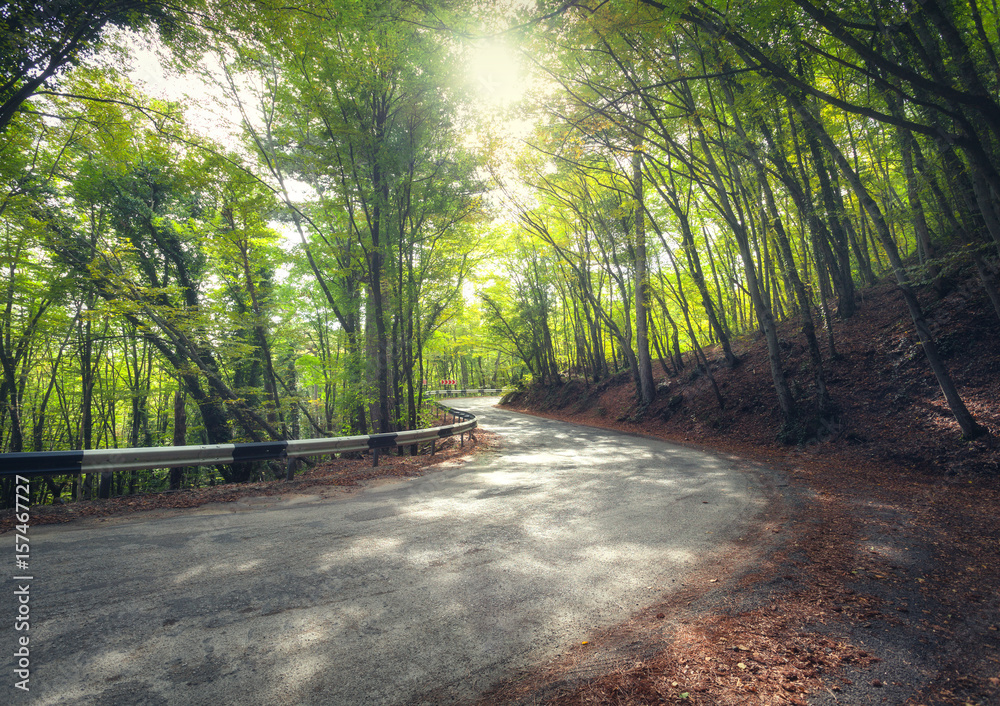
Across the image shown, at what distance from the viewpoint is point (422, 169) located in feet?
38.5

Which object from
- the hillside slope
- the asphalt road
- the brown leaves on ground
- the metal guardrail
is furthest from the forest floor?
the metal guardrail

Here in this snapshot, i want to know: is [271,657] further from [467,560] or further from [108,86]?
[108,86]

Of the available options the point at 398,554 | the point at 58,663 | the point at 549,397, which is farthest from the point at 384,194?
the point at 549,397

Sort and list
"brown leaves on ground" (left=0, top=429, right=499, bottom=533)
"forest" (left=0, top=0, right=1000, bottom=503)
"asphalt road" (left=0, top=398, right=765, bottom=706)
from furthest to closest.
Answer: "forest" (left=0, top=0, right=1000, bottom=503) → "brown leaves on ground" (left=0, top=429, right=499, bottom=533) → "asphalt road" (left=0, top=398, right=765, bottom=706)

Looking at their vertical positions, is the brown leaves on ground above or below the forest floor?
above

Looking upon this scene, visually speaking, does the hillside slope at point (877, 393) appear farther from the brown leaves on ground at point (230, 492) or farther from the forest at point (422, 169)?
the brown leaves on ground at point (230, 492)

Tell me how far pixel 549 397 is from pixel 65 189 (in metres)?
21.3

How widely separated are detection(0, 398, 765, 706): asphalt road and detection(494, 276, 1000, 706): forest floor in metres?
0.44

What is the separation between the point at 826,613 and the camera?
2.59m

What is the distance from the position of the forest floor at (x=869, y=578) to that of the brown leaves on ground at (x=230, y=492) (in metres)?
5.23

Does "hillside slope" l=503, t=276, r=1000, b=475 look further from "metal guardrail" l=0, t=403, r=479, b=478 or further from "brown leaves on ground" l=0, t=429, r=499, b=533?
"metal guardrail" l=0, t=403, r=479, b=478

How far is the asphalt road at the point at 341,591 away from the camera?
1.96 meters

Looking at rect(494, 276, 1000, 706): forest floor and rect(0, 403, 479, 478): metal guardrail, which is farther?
rect(0, 403, 479, 478): metal guardrail

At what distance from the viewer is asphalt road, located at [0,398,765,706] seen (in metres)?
1.96
